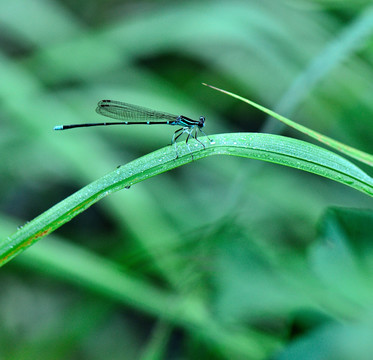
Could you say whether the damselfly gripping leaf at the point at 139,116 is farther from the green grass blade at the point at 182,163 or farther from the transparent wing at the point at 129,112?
the green grass blade at the point at 182,163

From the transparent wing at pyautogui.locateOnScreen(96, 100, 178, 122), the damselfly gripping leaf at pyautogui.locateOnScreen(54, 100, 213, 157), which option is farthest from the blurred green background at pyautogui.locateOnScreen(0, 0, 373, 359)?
the transparent wing at pyautogui.locateOnScreen(96, 100, 178, 122)

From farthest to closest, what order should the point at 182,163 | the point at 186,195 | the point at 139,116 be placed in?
the point at 186,195
the point at 139,116
the point at 182,163

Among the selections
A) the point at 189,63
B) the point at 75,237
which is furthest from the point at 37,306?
the point at 189,63

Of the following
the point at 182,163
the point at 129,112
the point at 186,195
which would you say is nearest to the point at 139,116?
the point at 129,112

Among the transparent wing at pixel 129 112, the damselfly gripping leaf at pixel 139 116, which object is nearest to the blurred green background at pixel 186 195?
the damselfly gripping leaf at pixel 139 116

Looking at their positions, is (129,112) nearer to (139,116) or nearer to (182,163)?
(139,116)

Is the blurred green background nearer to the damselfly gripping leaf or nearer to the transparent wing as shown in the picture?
the damselfly gripping leaf
